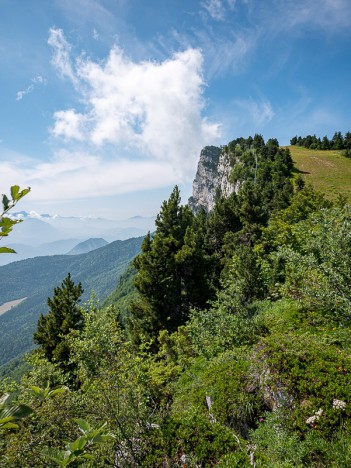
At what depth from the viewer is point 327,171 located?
57.9 meters

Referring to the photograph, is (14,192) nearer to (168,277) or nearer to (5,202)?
(5,202)

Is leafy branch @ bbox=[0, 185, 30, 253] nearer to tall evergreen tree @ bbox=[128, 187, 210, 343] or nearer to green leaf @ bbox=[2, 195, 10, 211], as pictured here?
green leaf @ bbox=[2, 195, 10, 211]

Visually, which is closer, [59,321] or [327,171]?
[59,321]

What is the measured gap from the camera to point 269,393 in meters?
8.37

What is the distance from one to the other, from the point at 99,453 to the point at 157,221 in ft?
73.0

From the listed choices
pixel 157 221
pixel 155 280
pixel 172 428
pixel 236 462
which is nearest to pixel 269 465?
pixel 236 462

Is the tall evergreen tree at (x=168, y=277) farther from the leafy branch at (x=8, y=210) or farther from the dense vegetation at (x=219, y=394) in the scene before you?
the leafy branch at (x=8, y=210)

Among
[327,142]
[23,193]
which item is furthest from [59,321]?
[327,142]

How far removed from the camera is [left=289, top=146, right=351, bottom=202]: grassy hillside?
155ft

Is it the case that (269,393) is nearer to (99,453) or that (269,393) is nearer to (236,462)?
(236,462)

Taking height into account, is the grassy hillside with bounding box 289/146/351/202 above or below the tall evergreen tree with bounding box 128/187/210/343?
above

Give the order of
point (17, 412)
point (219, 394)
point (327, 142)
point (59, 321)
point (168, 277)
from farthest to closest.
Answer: point (327, 142)
point (59, 321)
point (168, 277)
point (219, 394)
point (17, 412)

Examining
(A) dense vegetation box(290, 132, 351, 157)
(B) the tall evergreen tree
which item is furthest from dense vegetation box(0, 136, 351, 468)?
(A) dense vegetation box(290, 132, 351, 157)

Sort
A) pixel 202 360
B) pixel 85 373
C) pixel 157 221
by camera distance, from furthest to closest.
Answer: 1. pixel 157 221
2. pixel 202 360
3. pixel 85 373
